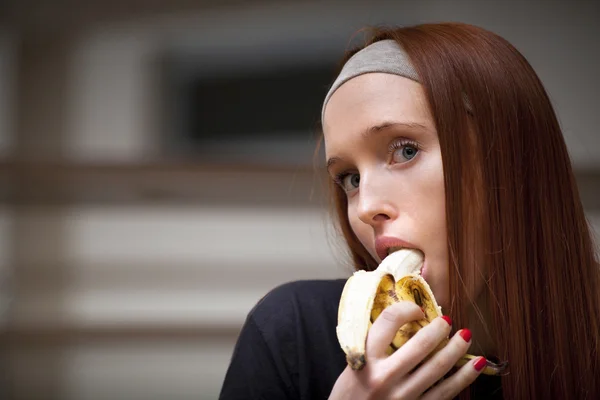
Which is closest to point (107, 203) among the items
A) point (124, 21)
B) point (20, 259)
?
point (20, 259)

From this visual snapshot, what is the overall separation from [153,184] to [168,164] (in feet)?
0.56

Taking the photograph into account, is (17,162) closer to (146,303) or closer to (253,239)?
(146,303)

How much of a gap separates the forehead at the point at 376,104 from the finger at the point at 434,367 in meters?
0.36

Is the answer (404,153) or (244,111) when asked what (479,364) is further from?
(244,111)

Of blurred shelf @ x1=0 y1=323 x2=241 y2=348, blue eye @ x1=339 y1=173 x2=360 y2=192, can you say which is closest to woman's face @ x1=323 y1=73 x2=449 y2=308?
blue eye @ x1=339 y1=173 x2=360 y2=192

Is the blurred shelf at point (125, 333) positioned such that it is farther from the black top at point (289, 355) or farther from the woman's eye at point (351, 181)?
the woman's eye at point (351, 181)

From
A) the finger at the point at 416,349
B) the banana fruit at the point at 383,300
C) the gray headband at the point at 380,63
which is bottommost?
the finger at the point at 416,349

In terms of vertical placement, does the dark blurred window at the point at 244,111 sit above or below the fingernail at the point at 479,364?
above

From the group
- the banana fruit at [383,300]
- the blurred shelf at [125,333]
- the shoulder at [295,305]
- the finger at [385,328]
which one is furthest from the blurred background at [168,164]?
the finger at [385,328]

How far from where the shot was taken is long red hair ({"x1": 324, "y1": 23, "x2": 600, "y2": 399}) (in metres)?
0.95

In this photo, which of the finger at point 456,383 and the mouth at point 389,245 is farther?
the mouth at point 389,245

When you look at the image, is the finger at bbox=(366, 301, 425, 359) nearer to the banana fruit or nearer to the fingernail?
the banana fruit

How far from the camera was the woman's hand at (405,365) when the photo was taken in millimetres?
777

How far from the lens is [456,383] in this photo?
2.67 feet
